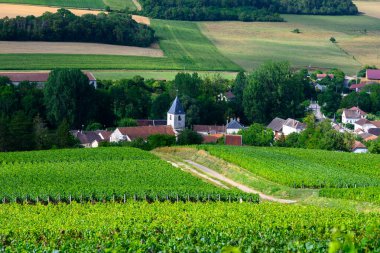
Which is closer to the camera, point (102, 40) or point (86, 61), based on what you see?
point (86, 61)

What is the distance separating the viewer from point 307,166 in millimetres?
53812

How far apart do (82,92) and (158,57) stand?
108 feet

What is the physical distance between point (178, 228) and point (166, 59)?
8662 cm

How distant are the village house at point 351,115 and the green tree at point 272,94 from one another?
500 centimetres

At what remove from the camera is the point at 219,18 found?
474ft

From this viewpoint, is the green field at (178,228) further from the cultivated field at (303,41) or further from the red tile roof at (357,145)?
the cultivated field at (303,41)

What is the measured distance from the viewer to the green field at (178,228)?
24484 mm

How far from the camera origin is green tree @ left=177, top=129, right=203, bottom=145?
7238 centimetres

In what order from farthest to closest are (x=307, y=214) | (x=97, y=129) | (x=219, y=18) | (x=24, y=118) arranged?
(x=219, y=18)
(x=97, y=129)
(x=24, y=118)
(x=307, y=214)

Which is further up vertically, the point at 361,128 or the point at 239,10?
the point at 239,10

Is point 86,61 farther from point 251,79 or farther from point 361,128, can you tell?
point 361,128

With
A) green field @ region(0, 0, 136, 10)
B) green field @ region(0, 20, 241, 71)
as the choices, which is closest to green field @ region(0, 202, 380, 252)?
green field @ region(0, 20, 241, 71)

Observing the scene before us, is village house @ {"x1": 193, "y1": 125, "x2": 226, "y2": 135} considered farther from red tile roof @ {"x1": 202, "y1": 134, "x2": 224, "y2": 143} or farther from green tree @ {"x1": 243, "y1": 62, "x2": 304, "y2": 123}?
green tree @ {"x1": 243, "y1": 62, "x2": 304, "y2": 123}

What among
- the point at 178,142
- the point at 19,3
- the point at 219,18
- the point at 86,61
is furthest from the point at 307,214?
the point at 219,18
